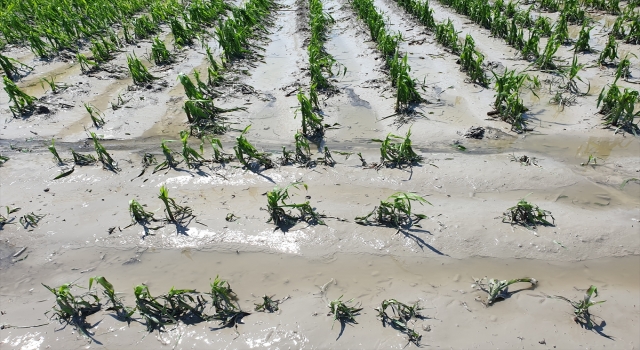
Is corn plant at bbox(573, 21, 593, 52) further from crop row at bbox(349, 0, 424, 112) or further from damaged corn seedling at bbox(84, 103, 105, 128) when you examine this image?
damaged corn seedling at bbox(84, 103, 105, 128)

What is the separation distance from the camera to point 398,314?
2.60m

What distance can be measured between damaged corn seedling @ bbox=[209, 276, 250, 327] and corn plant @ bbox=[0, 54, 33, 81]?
5.73 m

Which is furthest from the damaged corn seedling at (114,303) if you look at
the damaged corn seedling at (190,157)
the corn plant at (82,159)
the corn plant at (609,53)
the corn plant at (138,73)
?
the corn plant at (609,53)

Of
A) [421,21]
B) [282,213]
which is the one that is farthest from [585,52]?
[282,213]

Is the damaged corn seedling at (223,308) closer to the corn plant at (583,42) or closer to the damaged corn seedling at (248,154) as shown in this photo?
the damaged corn seedling at (248,154)

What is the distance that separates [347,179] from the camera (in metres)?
4.05

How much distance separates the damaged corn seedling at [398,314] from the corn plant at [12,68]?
21.8 ft

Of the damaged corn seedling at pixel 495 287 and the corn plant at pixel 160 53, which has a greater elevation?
the corn plant at pixel 160 53

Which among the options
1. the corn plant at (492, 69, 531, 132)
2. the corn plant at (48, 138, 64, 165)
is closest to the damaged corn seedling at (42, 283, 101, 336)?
the corn plant at (48, 138, 64, 165)

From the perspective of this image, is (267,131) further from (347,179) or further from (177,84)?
(177,84)

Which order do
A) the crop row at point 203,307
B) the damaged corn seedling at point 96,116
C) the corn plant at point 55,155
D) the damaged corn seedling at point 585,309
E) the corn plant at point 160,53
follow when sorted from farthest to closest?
the corn plant at point 160,53 → the damaged corn seedling at point 96,116 → the corn plant at point 55,155 → the crop row at point 203,307 → the damaged corn seedling at point 585,309

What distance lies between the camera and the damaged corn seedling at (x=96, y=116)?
497cm

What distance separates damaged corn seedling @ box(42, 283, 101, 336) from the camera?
8.70 feet

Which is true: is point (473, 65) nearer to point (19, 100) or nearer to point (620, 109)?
point (620, 109)
